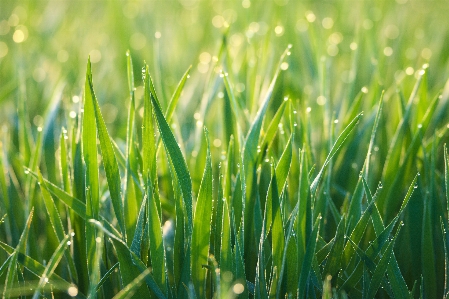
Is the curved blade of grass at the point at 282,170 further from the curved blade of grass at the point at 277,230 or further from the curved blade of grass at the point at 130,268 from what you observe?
the curved blade of grass at the point at 130,268

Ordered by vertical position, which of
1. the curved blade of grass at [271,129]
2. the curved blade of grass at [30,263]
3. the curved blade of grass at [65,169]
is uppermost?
the curved blade of grass at [271,129]

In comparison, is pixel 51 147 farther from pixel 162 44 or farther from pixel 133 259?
pixel 162 44

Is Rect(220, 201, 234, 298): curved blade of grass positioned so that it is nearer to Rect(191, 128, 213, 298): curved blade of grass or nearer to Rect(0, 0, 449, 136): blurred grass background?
Rect(191, 128, 213, 298): curved blade of grass

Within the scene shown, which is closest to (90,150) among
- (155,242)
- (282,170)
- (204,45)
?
(155,242)

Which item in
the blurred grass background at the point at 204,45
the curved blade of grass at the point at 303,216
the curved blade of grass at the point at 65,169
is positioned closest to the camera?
the curved blade of grass at the point at 303,216

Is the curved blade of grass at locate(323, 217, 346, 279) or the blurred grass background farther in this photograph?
the blurred grass background

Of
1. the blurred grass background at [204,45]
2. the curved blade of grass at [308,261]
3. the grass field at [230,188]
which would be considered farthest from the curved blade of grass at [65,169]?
the curved blade of grass at [308,261]

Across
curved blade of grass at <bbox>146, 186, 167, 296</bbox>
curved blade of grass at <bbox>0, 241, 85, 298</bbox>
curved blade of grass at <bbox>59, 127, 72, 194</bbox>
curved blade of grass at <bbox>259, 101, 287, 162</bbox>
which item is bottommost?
curved blade of grass at <bbox>0, 241, 85, 298</bbox>

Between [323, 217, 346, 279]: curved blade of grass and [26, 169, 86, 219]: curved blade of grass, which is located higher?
[26, 169, 86, 219]: curved blade of grass

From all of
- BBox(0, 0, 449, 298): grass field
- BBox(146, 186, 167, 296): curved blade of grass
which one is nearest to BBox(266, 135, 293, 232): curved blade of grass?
BBox(0, 0, 449, 298): grass field
